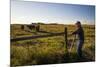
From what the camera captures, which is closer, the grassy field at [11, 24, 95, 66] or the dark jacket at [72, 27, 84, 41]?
the grassy field at [11, 24, 95, 66]

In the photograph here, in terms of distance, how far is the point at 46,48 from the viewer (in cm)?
246

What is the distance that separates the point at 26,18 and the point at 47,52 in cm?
50

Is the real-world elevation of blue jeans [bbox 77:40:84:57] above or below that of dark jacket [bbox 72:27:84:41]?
below

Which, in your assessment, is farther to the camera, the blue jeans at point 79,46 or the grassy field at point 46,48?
the blue jeans at point 79,46

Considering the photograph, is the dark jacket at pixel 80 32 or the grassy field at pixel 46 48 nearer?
the grassy field at pixel 46 48

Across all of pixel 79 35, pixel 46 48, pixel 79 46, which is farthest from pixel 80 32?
pixel 46 48

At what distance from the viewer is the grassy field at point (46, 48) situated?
91.3 inches

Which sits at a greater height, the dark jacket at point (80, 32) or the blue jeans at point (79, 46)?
the dark jacket at point (80, 32)

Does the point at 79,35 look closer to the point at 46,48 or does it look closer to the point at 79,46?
the point at 79,46

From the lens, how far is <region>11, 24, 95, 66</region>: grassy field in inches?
91.3

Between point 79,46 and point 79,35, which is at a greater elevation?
point 79,35

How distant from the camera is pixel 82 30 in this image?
2.62m
